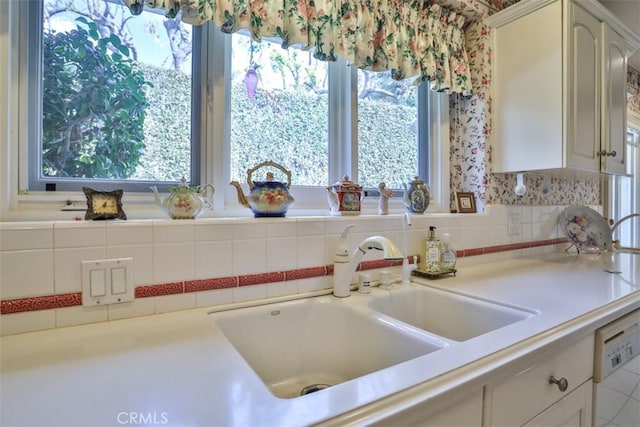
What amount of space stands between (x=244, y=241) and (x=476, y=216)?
1186 mm

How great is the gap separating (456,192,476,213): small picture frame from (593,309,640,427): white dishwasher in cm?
77

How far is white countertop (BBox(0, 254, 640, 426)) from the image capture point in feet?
1.49

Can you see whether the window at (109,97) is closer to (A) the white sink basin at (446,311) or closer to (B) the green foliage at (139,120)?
(B) the green foliage at (139,120)

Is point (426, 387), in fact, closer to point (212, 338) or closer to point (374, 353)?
point (374, 353)

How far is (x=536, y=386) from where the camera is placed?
72 centimetres

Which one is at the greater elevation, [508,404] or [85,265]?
[85,265]

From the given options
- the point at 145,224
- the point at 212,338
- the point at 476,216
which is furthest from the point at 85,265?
the point at 476,216

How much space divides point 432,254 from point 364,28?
98cm

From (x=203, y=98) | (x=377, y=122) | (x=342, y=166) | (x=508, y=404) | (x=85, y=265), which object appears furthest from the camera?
(x=377, y=122)

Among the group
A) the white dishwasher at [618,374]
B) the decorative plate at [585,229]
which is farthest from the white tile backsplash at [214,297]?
the decorative plate at [585,229]

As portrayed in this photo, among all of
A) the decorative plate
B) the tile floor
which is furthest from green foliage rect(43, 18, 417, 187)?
the decorative plate

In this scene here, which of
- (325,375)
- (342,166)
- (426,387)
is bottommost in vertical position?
(325,375)

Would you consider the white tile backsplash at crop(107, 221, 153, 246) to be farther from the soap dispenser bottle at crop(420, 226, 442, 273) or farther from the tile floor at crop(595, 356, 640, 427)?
the tile floor at crop(595, 356, 640, 427)

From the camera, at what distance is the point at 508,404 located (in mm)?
659
